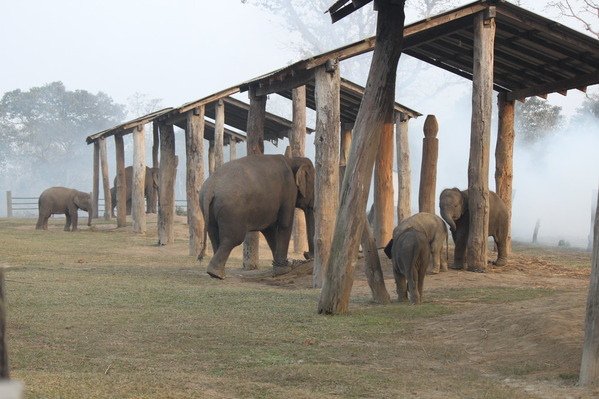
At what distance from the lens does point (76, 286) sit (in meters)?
14.3

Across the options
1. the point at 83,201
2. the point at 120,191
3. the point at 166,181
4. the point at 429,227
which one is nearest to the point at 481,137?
the point at 429,227

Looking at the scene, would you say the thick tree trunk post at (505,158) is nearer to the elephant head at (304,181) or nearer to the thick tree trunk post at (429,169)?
the thick tree trunk post at (429,169)

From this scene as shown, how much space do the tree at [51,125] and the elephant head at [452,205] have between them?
72132 millimetres

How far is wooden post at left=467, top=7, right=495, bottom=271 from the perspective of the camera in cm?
1725

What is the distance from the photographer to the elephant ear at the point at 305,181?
18.0 meters

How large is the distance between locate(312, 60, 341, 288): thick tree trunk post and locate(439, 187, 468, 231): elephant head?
10.4 ft

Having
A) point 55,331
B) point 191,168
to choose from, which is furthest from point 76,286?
point 191,168

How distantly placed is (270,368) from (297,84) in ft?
32.6

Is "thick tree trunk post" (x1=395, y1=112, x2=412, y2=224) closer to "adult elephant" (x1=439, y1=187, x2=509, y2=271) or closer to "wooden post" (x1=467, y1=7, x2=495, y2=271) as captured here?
"adult elephant" (x1=439, y1=187, x2=509, y2=271)

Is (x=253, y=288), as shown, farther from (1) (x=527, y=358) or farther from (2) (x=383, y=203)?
(1) (x=527, y=358)

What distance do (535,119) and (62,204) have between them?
3244cm

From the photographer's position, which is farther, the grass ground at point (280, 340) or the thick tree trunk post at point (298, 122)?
the thick tree trunk post at point (298, 122)

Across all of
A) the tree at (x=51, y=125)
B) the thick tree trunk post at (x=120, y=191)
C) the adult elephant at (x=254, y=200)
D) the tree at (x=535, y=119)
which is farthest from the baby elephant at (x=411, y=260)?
the tree at (x=51, y=125)

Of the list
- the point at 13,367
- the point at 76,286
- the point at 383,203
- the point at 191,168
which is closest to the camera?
the point at 13,367
